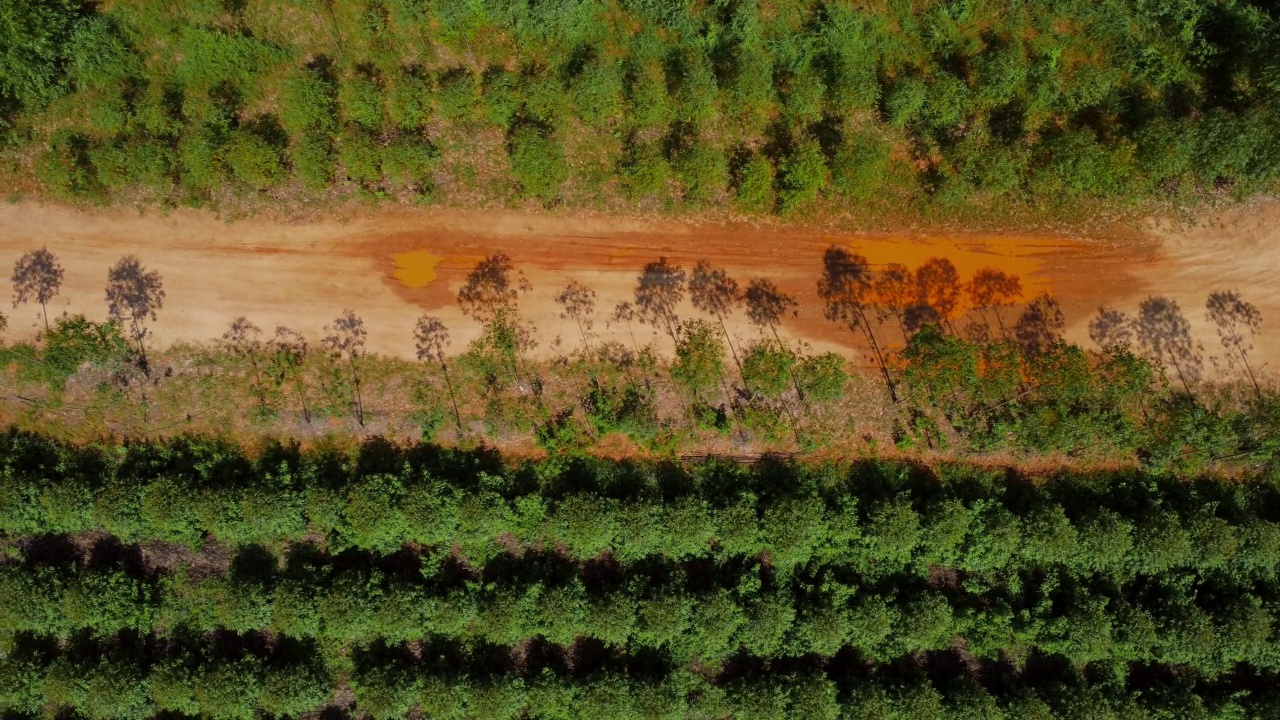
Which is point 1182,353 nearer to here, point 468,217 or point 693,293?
point 693,293

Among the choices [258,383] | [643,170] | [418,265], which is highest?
[643,170]

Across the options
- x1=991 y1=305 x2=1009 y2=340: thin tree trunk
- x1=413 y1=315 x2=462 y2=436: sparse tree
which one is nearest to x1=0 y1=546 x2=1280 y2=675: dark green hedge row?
x1=413 y1=315 x2=462 y2=436: sparse tree

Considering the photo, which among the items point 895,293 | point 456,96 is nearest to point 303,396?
point 456,96

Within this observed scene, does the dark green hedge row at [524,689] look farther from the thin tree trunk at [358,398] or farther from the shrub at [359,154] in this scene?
the shrub at [359,154]

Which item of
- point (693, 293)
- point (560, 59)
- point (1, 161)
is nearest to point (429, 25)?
point (560, 59)

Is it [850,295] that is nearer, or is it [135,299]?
[135,299]

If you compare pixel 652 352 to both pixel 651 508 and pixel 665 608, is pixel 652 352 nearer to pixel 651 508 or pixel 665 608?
pixel 651 508
